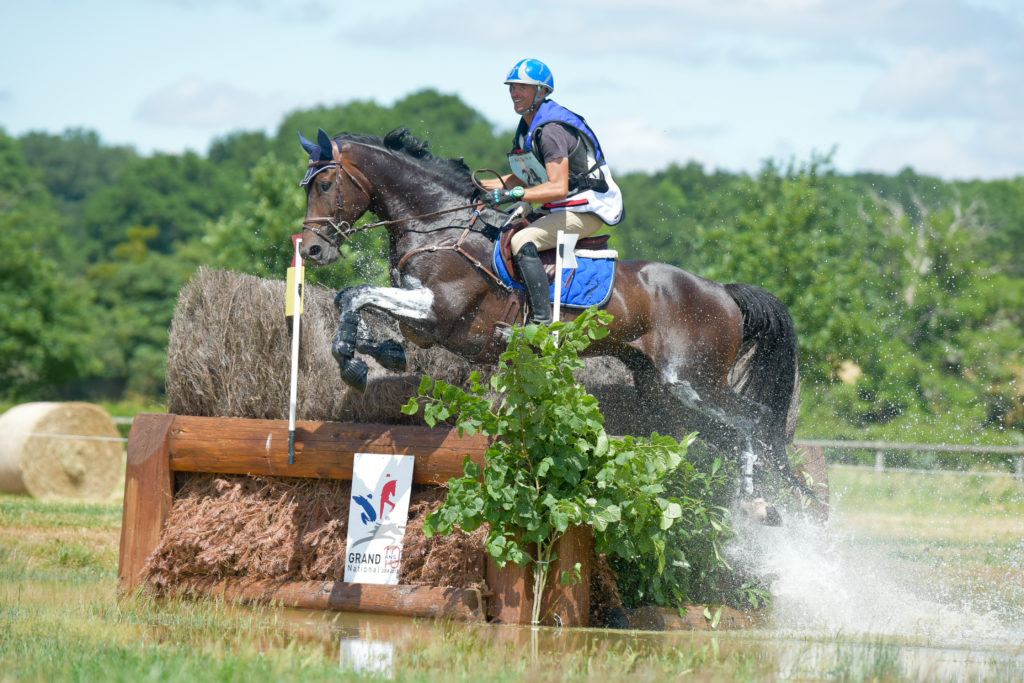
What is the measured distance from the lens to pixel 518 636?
498 cm

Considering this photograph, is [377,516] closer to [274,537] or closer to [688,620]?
[274,537]

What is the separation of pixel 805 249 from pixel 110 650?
55.5ft

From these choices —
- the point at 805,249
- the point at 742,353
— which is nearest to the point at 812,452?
the point at 742,353

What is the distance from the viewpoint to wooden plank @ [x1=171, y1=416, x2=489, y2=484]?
570 cm

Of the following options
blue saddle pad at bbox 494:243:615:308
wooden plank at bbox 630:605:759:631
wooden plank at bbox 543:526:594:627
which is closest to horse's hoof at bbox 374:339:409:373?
blue saddle pad at bbox 494:243:615:308

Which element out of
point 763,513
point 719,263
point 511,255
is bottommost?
point 763,513

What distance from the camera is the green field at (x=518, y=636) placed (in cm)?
383

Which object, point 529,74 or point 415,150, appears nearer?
point 529,74

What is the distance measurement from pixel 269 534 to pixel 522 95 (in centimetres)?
290

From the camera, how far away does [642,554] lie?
18.2 feet

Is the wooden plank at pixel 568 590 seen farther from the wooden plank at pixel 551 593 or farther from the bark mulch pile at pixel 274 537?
the bark mulch pile at pixel 274 537

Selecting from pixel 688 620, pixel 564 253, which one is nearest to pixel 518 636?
pixel 688 620

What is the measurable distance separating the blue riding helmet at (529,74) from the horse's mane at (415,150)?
75 cm

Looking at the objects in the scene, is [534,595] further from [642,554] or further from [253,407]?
[253,407]
